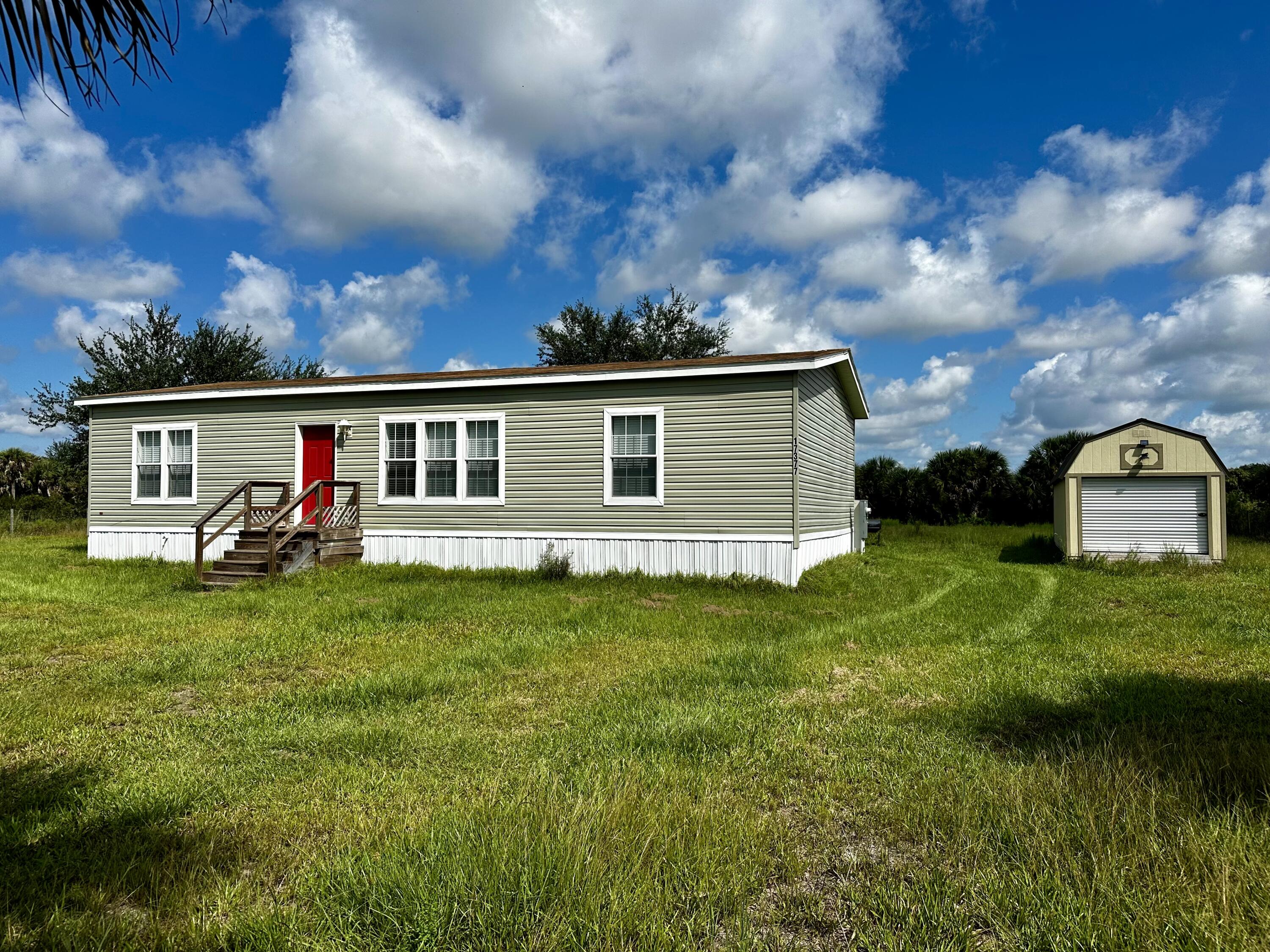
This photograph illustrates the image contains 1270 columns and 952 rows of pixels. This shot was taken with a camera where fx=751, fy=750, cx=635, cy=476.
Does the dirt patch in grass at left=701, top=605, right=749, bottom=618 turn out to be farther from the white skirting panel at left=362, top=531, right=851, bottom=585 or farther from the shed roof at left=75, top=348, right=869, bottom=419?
the shed roof at left=75, top=348, right=869, bottom=419

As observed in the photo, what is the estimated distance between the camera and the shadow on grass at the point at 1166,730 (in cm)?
381

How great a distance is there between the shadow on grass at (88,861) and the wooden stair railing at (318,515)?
353 inches

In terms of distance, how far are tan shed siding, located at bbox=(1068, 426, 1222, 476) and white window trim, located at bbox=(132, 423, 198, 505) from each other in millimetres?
18604

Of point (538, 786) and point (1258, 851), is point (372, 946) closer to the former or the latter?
point (538, 786)

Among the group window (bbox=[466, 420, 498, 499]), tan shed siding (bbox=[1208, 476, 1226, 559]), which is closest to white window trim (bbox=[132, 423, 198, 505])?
window (bbox=[466, 420, 498, 499])

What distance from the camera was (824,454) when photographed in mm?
14906

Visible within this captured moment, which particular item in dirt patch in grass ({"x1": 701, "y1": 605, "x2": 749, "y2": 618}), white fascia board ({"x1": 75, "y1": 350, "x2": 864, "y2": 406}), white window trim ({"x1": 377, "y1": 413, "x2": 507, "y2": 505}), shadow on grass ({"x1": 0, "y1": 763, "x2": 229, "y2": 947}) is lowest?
dirt patch in grass ({"x1": 701, "y1": 605, "x2": 749, "y2": 618})

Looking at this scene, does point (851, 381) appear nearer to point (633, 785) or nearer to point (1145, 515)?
point (1145, 515)

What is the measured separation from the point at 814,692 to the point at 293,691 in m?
4.16

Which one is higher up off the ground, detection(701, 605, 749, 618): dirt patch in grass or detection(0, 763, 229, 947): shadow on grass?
detection(0, 763, 229, 947): shadow on grass

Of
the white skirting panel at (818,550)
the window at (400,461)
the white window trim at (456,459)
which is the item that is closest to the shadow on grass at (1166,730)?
the white skirting panel at (818,550)

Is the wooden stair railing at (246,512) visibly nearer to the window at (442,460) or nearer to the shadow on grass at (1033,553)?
the window at (442,460)

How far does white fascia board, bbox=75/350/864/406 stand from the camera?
12367mm

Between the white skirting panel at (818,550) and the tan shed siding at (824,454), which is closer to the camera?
the white skirting panel at (818,550)
